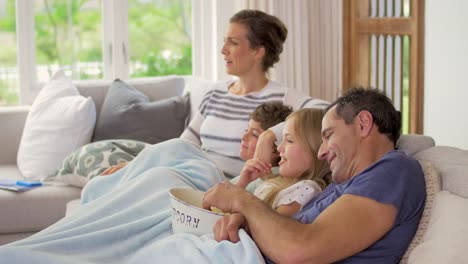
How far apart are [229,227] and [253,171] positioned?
2.22 ft

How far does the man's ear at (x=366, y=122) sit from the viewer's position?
7.09ft

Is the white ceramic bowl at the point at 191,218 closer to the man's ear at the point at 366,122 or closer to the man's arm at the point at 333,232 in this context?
the man's arm at the point at 333,232

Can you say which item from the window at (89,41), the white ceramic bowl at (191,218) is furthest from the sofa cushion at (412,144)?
the window at (89,41)

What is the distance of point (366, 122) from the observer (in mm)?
2164

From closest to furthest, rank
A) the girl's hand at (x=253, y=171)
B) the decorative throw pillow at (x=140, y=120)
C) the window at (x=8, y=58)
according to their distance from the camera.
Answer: the girl's hand at (x=253, y=171)
the decorative throw pillow at (x=140, y=120)
the window at (x=8, y=58)

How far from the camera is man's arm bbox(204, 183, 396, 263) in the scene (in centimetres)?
193

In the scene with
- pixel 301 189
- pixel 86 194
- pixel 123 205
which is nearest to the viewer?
pixel 301 189

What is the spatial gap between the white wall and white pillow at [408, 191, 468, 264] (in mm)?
1970

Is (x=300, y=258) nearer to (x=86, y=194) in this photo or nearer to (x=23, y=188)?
(x=86, y=194)

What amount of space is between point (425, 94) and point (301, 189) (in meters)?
2.20

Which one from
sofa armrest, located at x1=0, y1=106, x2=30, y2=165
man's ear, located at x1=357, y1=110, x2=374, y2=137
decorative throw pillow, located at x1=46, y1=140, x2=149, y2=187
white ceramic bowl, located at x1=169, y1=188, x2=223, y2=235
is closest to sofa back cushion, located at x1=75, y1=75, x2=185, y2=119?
sofa armrest, located at x1=0, y1=106, x2=30, y2=165

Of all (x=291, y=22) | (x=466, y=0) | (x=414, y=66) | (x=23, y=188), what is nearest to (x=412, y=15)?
(x=414, y=66)

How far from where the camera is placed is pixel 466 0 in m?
3.92

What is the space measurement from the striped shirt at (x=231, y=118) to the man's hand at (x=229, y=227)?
1.32 metres
